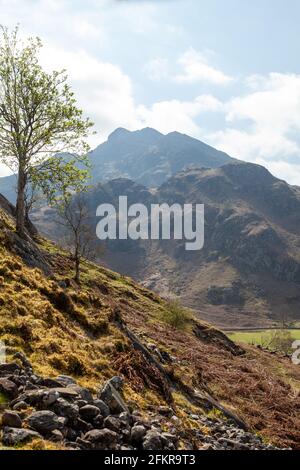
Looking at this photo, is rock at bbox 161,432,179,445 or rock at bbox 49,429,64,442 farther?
rock at bbox 161,432,179,445

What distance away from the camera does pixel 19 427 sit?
11055 mm

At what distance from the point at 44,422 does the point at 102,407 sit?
8.11 feet

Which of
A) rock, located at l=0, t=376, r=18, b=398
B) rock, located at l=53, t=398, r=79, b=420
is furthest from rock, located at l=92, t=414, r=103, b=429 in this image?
rock, located at l=0, t=376, r=18, b=398

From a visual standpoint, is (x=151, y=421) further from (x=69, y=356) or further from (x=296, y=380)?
(x=296, y=380)

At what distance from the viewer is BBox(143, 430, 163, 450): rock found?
39.7ft

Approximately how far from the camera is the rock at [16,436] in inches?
408

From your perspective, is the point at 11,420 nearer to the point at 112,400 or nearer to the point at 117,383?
the point at 112,400

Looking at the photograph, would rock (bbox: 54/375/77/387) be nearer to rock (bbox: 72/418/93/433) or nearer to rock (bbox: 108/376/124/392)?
rock (bbox: 108/376/124/392)

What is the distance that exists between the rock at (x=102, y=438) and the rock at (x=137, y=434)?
2.36 ft

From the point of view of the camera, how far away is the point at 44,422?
11.3 m

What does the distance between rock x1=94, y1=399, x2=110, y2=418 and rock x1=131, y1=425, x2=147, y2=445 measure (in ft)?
3.66

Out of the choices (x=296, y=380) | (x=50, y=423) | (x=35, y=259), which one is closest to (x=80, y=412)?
(x=50, y=423)

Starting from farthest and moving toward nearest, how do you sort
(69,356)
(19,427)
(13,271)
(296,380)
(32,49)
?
(296,380) < (32,49) < (13,271) < (69,356) < (19,427)

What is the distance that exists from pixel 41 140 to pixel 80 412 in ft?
80.2
